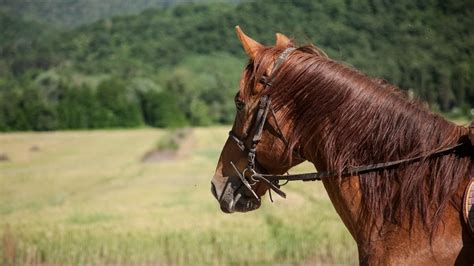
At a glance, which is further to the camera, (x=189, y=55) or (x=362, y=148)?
(x=189, y=55)

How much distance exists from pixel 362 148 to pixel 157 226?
9614 mm

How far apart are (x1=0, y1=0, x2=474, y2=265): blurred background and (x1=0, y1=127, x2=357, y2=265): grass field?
1.4 inches

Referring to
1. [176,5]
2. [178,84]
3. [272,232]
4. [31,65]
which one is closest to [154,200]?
[272,232]

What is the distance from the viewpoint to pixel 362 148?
2.67 m

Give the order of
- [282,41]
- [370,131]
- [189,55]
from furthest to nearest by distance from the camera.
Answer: [189,55] < [282,41] < [370,131]

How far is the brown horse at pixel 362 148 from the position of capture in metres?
2.45

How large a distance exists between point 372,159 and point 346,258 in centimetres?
663

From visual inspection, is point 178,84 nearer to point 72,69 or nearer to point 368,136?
point 72,69

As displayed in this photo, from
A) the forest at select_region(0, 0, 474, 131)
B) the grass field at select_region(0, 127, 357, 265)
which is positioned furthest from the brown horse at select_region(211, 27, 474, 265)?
the grass field at select_region(0, 127, 357, 265)

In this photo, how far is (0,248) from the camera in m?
8.99

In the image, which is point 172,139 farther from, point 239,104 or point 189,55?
point 189,55

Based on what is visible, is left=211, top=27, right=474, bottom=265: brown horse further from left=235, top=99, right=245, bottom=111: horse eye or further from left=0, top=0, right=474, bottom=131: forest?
left=0, top=0, right=474, bottom=131: forest

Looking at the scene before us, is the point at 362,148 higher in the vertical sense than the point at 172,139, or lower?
higher

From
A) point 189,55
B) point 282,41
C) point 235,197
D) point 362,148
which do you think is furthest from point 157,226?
point 189,55
